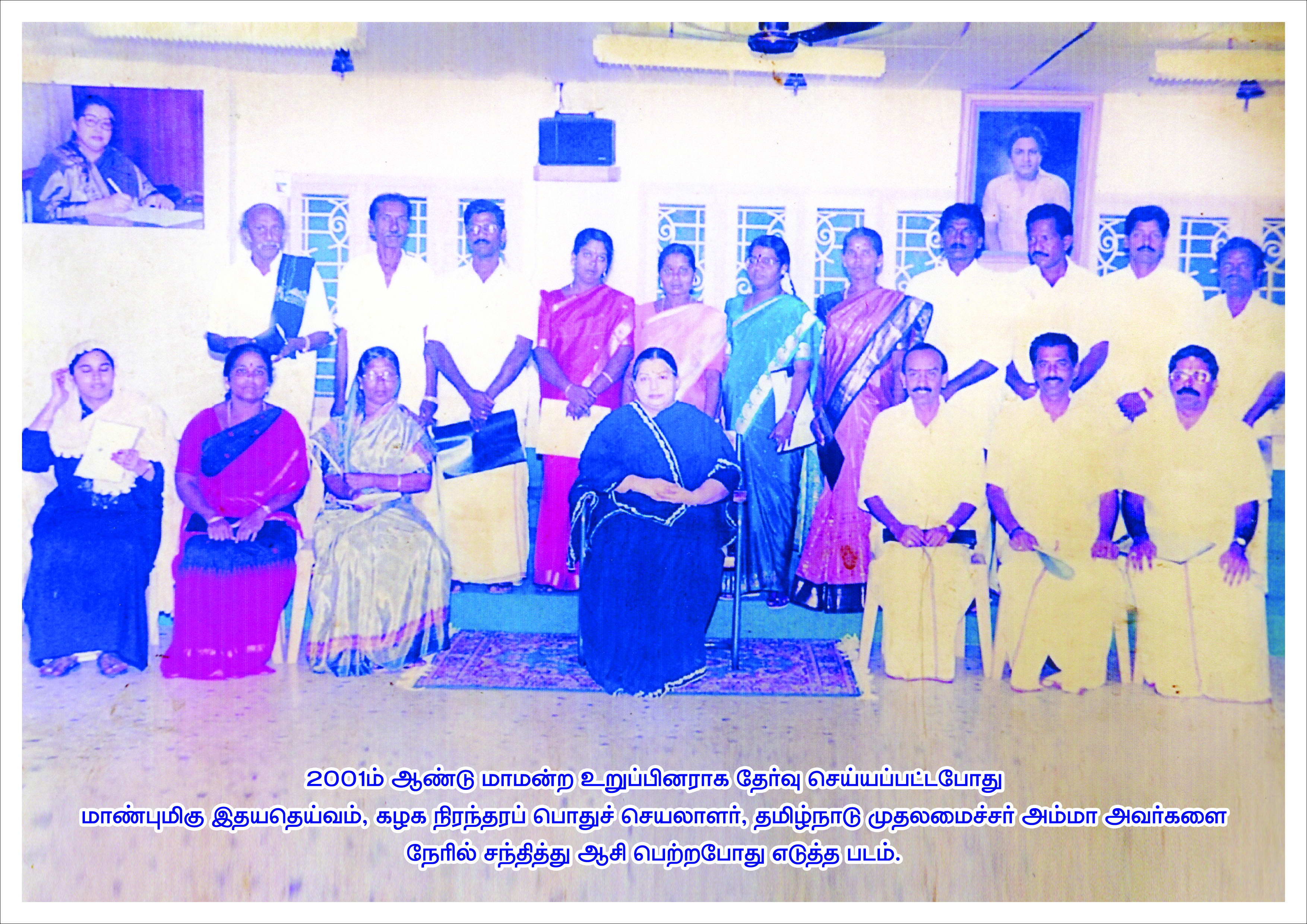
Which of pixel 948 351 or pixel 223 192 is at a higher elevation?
pixel 223 192

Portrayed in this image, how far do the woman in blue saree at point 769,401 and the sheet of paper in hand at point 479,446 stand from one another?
0.71m

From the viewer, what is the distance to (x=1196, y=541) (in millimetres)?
3057

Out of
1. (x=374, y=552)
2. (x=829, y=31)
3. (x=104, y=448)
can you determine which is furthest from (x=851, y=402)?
(x=104, y=448)

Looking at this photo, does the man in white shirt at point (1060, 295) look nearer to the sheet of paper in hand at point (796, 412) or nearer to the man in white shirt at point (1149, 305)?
the man in white shirt at point (1149, 305)

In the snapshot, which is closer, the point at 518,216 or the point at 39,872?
the point at 39,872

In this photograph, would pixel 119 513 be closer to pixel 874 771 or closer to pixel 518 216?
pixel 518 216

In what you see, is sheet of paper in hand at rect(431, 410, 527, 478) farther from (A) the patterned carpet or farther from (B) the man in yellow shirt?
(B) the man in yellow shirt

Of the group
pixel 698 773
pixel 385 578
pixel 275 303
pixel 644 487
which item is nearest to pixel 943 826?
pixel 698 773

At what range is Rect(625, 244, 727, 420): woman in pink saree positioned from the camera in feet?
10.1

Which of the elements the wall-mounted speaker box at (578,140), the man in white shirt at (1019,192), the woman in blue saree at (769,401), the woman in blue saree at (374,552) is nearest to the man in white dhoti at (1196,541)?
the man in white shirt at (1019,192)

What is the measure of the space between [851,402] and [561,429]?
0.94 meters

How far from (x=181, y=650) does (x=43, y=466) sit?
0.72 m

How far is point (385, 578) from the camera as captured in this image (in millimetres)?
3137

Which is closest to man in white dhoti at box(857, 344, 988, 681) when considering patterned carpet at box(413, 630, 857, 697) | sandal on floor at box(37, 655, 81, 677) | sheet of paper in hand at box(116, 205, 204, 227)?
patterned carpet at box(413, 630, 857, 697)
